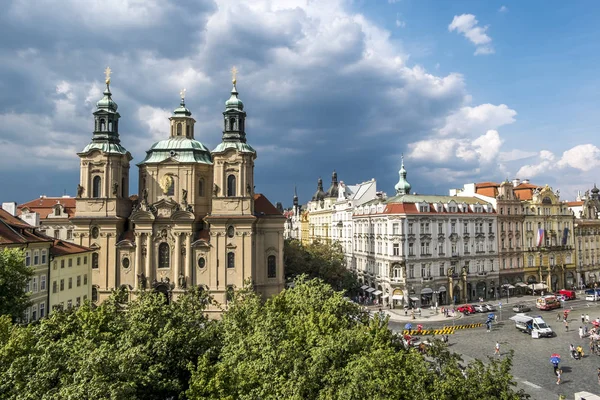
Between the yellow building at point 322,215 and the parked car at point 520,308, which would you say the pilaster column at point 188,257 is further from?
the parked car at point 520,308

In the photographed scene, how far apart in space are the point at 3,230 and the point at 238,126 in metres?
31.1

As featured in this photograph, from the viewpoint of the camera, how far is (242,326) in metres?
25.7

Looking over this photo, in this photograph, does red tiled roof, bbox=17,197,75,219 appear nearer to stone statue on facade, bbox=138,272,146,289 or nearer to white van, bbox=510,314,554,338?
stone statue on facade, bbox=138,272,146,289

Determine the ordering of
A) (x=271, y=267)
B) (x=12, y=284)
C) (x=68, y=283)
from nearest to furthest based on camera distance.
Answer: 1. (x=12, y=284)
2. (x=68, y=283)
3. (x=271, y=267)

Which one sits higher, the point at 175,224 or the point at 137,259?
the point at 175,224

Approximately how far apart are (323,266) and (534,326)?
32.8m

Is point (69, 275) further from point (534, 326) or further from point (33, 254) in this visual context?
point (534, 326)

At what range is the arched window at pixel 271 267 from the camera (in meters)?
60.4

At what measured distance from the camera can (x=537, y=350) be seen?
42094 millimetres

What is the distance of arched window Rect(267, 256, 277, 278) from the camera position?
60.4 metres

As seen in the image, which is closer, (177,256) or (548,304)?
(177,256)

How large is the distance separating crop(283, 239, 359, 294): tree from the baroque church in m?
14.6

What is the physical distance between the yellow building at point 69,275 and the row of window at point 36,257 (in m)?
1.00

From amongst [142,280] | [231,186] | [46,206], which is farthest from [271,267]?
[46,206]
